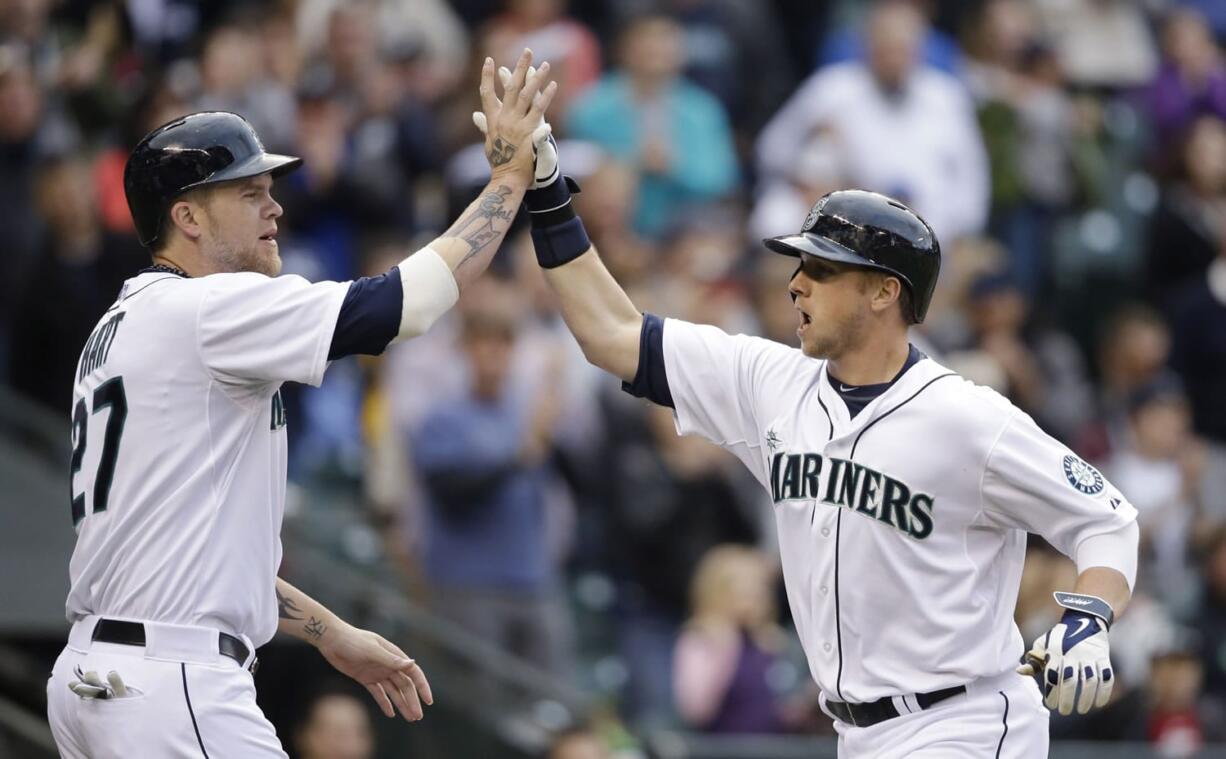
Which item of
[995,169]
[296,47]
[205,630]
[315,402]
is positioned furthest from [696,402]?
[995,169]

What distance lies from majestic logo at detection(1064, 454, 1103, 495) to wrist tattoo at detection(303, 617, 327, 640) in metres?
2.02

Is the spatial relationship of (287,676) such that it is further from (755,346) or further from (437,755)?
(755,346)

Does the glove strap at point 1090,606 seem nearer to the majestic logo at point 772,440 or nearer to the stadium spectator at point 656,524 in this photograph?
the majestic logo at point 772,440

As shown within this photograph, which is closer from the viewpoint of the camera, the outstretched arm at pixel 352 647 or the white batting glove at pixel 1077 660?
the white batting glove at pixel 1077 660

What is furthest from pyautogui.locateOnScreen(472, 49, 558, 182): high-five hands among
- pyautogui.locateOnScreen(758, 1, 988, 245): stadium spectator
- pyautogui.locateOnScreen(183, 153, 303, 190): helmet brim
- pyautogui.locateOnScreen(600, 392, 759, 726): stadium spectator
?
pyautogui.locateOnScreen(758, 1, 988, 245): stadium spectator

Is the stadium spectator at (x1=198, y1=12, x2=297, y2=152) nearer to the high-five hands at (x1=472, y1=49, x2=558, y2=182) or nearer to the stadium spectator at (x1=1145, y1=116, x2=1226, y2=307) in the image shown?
the high-five hands at (x1=472, y1=49, x2=558, y2=182)

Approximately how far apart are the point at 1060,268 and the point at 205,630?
8.80 m

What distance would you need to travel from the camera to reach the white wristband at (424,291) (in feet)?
15.8

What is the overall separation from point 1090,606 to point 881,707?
0.61 metres

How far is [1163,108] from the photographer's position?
535 inches

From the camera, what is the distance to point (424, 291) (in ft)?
16.0

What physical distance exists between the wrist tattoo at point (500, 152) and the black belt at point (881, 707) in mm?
1717

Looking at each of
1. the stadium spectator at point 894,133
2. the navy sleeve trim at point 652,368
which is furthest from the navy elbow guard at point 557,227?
the stadium spectator at point 894,133

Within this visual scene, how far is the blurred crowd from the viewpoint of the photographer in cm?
898
